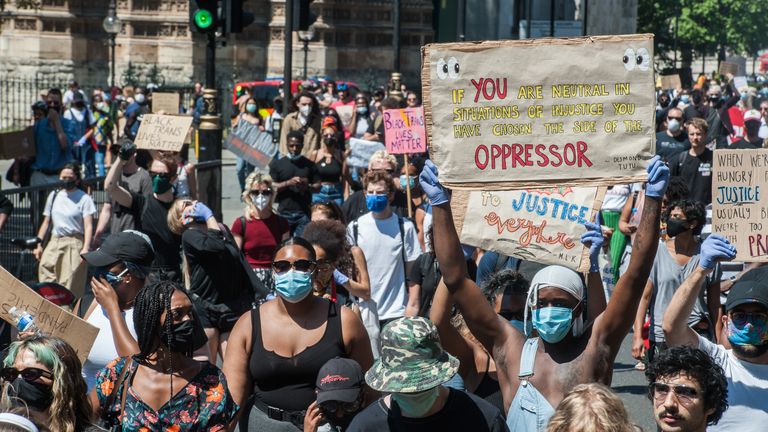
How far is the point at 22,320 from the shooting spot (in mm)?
5969

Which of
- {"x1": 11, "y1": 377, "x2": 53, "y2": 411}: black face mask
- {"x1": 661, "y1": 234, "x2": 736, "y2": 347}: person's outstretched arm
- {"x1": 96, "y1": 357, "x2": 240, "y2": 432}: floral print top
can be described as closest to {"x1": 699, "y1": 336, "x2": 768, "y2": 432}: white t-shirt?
{"x1": 661, "y1": 234, "x2": 736, "y2": 347}: person's outstretched arm

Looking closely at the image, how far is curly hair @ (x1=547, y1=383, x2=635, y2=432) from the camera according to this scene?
4094 millimetres

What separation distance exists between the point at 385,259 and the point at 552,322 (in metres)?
4.23

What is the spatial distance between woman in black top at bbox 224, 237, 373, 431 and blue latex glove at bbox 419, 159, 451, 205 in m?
1.00

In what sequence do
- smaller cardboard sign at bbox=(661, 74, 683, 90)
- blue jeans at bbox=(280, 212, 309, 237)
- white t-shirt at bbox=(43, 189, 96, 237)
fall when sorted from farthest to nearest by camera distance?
smaller cardboard sign at bbox=(661, 74, 683, 90), blue jeans at bbox=(280, 212, 309, 237), white t-shirt at bbox=(43, 189, 96, 237)

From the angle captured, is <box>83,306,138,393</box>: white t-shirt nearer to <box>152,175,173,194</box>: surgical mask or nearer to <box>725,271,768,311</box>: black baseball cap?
<box>725,271,768,311</box>: black baseball cap

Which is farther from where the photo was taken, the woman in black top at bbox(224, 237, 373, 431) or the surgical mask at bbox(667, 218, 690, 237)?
the surgical mask at bbox(667, 218, 690, 237)

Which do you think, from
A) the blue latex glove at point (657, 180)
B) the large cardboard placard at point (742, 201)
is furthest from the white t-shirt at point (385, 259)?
the blue latex glove at point (657, 180)

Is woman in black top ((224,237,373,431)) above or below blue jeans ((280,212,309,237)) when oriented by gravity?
above

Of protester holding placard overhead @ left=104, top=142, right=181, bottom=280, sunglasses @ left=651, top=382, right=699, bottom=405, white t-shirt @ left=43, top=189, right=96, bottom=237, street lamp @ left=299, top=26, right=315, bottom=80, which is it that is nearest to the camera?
sunglasses @ left=651, top=382, right=699, bottom=405

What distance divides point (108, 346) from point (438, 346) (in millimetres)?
2246

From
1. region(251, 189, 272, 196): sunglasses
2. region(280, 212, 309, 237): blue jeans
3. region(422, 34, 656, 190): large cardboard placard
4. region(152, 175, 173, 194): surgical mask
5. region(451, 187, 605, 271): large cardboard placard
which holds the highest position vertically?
region(422, 34, 656, 190): large cardboard placard

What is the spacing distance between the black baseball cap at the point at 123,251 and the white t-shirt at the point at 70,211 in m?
5.60

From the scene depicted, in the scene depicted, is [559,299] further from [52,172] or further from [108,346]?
[52,172]
